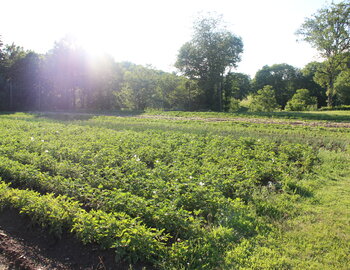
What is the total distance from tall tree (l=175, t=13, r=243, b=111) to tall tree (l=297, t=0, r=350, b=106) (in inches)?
377

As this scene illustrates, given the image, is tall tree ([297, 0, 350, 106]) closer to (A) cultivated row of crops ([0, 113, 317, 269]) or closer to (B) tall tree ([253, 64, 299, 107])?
(B) tall tree ([253, 64, 299, 107])

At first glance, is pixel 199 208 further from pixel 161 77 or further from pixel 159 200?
pixel 161 77

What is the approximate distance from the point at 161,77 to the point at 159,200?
3826 centimetres

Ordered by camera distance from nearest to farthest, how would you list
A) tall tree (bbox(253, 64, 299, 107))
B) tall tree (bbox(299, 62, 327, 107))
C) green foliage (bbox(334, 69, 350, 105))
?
green foliage (bbox(334, 69, 350, 105)), tall tree (bbox(299, 62, 327, 107)), tall tree (bbox(253, 64, 299, 107))

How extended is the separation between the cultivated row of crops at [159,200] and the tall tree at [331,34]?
31940 millimetres

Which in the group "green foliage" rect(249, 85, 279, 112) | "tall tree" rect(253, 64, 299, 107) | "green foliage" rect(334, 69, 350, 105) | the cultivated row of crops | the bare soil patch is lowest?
the bare soil patch

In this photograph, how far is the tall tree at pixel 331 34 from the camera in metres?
31.9

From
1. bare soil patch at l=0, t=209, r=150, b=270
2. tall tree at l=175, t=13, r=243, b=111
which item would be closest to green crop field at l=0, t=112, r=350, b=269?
bare soil patch at l=0, t=209, r=150, b=270

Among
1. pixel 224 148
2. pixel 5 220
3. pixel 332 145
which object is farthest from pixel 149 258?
pixel 332 145

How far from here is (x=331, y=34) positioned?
32.6 metres

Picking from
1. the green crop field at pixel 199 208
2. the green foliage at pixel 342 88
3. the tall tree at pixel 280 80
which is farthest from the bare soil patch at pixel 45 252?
the tall tree at pixel 280 80

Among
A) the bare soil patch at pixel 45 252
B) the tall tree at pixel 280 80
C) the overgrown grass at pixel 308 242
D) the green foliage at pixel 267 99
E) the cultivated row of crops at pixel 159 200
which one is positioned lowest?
the bare soil patch at pixel 45 252

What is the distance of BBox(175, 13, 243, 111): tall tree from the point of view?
3359 cm

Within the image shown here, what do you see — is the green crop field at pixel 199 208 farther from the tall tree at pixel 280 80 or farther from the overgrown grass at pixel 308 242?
the tall tree at pixel 280 80
